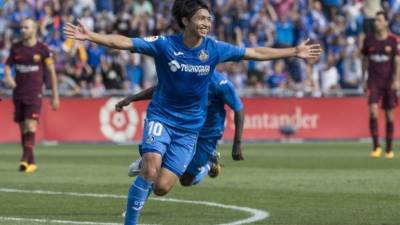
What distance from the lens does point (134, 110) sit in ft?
100

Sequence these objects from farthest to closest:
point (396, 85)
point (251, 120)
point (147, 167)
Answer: point (251, 120) → point (396, 85) → point (147, 167)

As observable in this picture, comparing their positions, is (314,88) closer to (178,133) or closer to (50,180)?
(50,180)

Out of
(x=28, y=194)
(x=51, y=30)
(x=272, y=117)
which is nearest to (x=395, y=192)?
(x=28, y=194)

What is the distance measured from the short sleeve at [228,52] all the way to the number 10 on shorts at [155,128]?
89 centimetres

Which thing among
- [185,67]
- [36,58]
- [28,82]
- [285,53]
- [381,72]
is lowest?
[381,72]

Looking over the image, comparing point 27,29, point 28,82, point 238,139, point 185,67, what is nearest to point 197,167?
point 238,139

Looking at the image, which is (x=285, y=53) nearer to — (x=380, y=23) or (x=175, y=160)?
(x=175, y=160)

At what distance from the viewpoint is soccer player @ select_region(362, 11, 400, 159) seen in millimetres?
23109

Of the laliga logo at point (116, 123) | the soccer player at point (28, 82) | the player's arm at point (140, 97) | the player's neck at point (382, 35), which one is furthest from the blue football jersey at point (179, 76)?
the laliga logo at point (116, 123)

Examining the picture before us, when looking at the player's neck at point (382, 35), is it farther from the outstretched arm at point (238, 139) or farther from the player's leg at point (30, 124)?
the outstretched arm at point (238, 139)

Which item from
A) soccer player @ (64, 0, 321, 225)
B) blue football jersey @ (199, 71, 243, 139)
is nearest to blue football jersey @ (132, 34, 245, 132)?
soccer player @ (64, 0, 321, 225)

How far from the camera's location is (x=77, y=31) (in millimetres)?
10328

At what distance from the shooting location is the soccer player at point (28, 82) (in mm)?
20031

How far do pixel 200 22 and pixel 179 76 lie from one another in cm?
54
